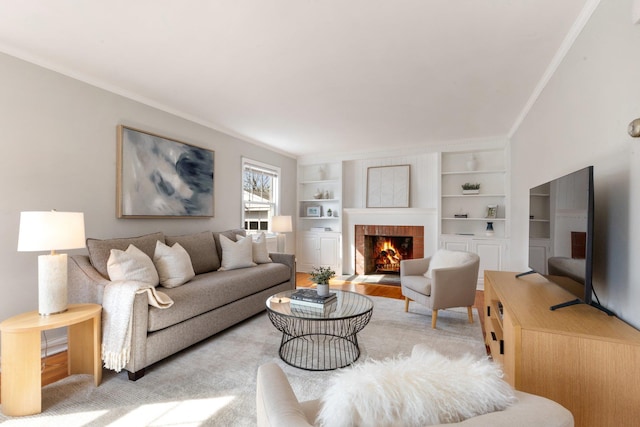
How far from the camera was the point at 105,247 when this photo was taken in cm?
253

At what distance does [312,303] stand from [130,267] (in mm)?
1474

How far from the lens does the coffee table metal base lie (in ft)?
7.63

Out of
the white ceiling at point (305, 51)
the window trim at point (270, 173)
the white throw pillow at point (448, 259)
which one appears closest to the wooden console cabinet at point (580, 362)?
the white throw pillow at point (448, 259)

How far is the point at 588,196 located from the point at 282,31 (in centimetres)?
204

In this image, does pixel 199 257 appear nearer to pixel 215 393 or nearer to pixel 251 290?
pixel 251 290

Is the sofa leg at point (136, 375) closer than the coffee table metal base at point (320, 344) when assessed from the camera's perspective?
Yes

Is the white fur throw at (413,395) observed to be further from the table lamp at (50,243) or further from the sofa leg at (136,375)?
the table lamp at (50,243)

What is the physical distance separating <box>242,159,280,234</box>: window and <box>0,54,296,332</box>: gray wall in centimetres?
158

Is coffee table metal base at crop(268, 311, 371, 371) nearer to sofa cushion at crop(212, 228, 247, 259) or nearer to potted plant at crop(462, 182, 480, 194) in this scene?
sofa cushion at crop(212, 228, 247, 259)

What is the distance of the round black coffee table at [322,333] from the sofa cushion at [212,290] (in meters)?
0.54

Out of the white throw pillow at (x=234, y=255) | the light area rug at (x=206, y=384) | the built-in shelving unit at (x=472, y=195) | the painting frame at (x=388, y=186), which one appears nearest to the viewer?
the light area rug at (x=206, y=384)

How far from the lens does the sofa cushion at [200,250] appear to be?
3290 millimetres

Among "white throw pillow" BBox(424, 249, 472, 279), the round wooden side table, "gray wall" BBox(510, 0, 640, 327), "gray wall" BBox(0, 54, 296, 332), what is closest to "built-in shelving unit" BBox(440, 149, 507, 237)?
"white throw pillow" BBox(424, 249, 472, 279)

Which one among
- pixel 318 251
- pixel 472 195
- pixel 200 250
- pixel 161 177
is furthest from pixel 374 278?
pixel 161 177
